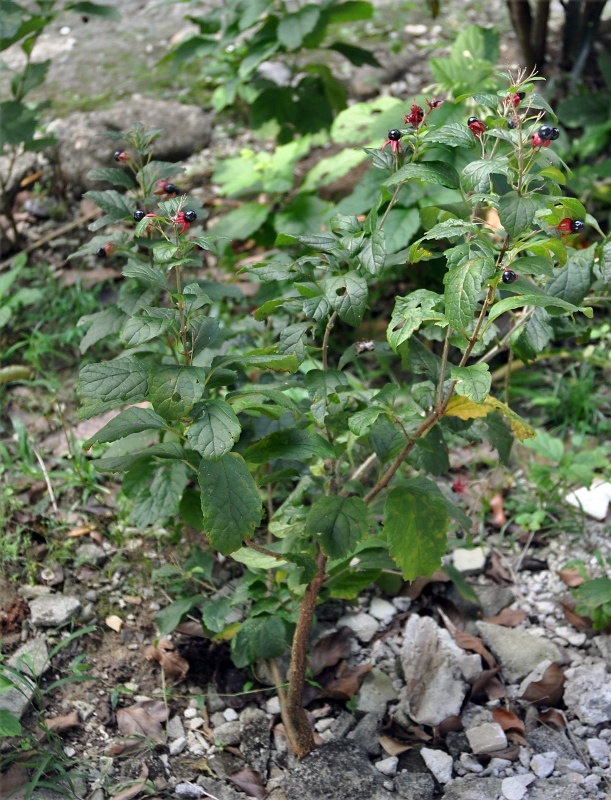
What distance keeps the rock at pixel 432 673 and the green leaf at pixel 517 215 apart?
1.32m

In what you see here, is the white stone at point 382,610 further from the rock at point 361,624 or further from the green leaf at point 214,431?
the green leaf at point 214,431

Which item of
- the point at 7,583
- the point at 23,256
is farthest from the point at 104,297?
the point at 7,583

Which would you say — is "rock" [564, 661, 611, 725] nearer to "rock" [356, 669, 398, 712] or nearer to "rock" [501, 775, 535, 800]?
"rock" [501, 775, 535, 800]

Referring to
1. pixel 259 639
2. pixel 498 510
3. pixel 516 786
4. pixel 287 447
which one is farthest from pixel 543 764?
pixel 287 447

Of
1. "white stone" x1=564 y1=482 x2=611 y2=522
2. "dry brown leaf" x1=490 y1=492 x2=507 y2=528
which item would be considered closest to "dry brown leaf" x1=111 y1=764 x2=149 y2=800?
"dry brown leaf" x1=490 y1=492 x2=507 y2=528

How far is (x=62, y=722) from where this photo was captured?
2105 mm

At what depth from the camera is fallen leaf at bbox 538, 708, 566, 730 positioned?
7.31ft

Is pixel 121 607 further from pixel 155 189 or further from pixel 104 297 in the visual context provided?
pixel 104 297

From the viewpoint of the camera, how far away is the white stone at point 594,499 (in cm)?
281

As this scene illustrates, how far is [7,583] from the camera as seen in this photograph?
2.43 m

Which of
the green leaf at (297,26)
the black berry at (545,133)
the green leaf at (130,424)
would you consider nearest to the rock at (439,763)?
the green leaf at (130,424)

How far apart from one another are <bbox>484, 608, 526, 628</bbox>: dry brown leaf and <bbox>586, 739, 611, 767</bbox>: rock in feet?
1.45

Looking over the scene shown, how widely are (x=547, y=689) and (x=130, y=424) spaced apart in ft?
4.64

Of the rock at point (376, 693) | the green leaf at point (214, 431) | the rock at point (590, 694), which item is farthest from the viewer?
the rock at point (376, 693)
